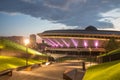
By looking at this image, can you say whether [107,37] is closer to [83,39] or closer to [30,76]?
[83,39]

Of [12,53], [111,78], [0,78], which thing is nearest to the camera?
[111,78]

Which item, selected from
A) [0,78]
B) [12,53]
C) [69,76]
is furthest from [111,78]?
[12,53]

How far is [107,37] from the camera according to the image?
375 ft

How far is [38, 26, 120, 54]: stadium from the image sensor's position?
115438mm

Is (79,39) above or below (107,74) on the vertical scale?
above

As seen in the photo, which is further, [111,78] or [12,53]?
[12,53]

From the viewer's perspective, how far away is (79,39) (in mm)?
117875

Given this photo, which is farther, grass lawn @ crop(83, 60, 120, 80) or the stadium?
the stadium

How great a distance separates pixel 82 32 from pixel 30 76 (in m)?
94.1

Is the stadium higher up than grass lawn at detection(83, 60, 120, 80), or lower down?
higher up

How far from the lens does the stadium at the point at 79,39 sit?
379 feet

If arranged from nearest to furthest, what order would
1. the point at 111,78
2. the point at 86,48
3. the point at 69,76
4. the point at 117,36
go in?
the point at 111,78 → the point at 69,76 → the point at 117,36 → the point at 86,48

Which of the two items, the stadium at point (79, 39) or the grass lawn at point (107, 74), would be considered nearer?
the grass lawn at point (107, 74)

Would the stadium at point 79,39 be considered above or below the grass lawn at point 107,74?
above
